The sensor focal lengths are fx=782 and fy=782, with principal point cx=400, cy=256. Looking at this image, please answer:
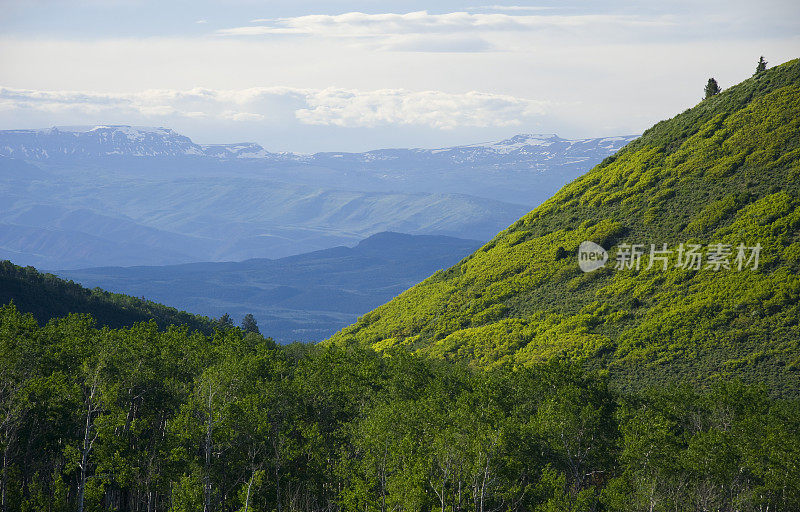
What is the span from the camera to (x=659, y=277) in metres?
87.9

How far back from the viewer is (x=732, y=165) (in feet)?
314

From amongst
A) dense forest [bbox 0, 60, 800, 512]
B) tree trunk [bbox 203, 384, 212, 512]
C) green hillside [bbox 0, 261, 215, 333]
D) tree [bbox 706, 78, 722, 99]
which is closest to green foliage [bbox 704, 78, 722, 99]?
tree [bbox 706, 78, 722, 99]

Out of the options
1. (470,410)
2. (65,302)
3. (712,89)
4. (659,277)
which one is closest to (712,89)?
(712,89)

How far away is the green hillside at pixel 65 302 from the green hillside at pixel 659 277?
1205 inches

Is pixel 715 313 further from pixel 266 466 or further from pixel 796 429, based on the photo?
pixel 266 466

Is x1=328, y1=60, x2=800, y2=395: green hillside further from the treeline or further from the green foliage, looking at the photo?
the treeline

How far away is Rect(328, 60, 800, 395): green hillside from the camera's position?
246ft

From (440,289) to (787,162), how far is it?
49.3 metres

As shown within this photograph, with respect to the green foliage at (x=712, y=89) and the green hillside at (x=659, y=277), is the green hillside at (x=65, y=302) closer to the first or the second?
the green hillside at (x=659, y=277)

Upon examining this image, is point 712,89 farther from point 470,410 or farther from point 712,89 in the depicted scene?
point 470,410

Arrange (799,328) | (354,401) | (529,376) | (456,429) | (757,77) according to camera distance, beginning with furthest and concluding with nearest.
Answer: (757,77), (799,328), (529,376), (354,401), (456,429)

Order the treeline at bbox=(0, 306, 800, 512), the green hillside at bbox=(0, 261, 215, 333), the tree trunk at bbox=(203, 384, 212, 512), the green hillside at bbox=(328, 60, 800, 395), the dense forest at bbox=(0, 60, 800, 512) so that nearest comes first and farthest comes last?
1. the treeline at bbox=(0, 306, 800, 512)
2. the tree trunk at bbox=(203, 384, 212, 512)
3. the dense forest at bbox=(0, 60, 800, 512)
4. the green hillside at bbox=(328, 60, 800, 395)
5. the green hillside at bbox=(0, 261, 215, 333)

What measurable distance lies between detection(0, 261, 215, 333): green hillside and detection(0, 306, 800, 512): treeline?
172 feet

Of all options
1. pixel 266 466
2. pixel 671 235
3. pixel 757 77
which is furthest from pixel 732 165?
pixel 266 466
